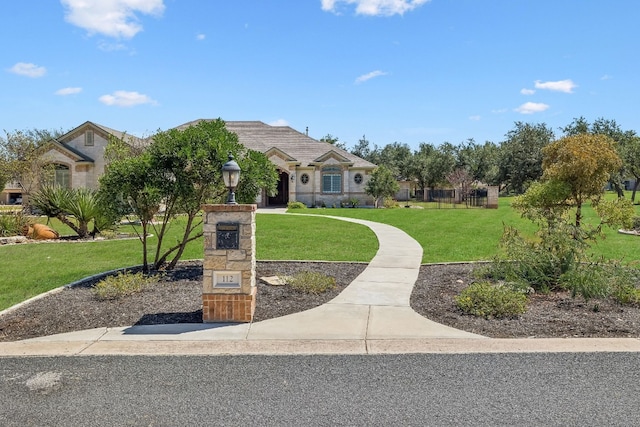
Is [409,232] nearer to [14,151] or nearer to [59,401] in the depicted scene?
[59,401]

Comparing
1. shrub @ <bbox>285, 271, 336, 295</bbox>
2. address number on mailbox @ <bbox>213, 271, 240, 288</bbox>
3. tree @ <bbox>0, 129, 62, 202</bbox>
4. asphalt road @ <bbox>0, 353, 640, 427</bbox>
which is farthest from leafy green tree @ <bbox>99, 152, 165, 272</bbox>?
tree @ <bbox>0, 129, 62, 202</bbox>

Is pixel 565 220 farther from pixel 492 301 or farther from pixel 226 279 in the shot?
pixel 226 279

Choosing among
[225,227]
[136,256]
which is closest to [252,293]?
[225,227]

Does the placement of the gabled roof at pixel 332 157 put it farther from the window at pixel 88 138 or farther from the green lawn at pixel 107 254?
the green lawn at pixel 107 254

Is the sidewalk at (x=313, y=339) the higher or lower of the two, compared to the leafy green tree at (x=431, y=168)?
lower

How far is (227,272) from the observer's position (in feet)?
22.1

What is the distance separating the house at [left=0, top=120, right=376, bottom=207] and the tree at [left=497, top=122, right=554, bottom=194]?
49.5 ft

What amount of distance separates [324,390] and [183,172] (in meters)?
5.71

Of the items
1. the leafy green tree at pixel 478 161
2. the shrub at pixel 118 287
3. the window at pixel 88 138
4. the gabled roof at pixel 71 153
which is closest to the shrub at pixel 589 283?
the shrub at pixel 118 287

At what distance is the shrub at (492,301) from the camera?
6.82m

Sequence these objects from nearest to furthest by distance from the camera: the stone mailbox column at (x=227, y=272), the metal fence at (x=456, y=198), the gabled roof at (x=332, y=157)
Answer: the stone mailbox column at (x=227, y=272) → the metal fence at (x=456, y=198) → the gabled roof at (x=332, y=157)

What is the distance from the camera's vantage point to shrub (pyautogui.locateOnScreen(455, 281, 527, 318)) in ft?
22.4

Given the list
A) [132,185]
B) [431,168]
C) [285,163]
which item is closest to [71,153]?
[285,163]

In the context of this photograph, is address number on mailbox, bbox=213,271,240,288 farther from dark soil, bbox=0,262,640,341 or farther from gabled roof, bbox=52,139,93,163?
gabled roof, bbox=52,139,93,163
